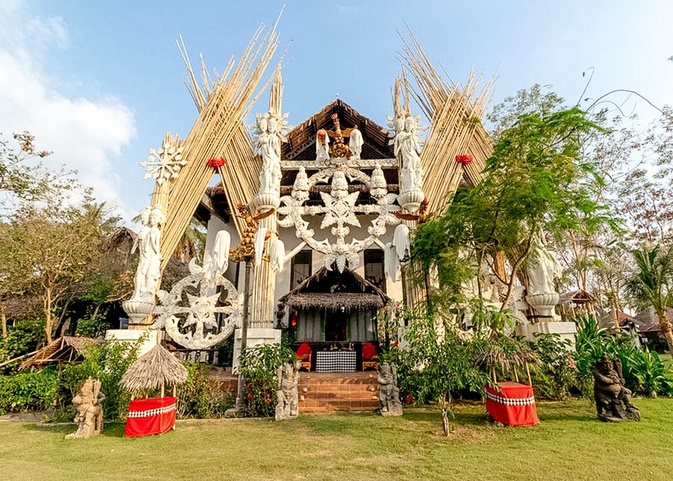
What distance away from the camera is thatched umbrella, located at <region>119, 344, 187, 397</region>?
493 centimetres

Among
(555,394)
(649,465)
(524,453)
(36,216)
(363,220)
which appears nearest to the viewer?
(649,465)

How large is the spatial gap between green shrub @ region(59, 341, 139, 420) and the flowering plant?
480 centimetres

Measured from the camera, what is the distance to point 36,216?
8289 mm

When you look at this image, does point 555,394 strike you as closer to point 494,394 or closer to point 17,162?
point 494,394

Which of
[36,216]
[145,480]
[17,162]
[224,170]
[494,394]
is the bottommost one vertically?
[145,480]

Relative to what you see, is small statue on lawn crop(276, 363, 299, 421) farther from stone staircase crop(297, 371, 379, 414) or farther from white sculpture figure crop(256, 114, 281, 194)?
white sculpture figure crop(256, 114, 281, 194)

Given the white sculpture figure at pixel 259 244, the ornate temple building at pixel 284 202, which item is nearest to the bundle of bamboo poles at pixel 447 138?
the ornate temple building at pixel 284 202

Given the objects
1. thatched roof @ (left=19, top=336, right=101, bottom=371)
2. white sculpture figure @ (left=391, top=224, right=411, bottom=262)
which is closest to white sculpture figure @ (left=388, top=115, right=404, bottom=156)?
white sculpture figure @ (left=391, top=224, right=411, bottom=262)

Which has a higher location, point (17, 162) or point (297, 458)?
point (17, 162)

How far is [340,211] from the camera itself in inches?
339

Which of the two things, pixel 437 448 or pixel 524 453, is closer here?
pixel 524 453

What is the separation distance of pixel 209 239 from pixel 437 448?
9893mm

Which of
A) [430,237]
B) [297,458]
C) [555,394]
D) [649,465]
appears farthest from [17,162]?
[555,394]

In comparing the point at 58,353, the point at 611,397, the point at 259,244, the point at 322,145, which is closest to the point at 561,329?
the point at 611,397
